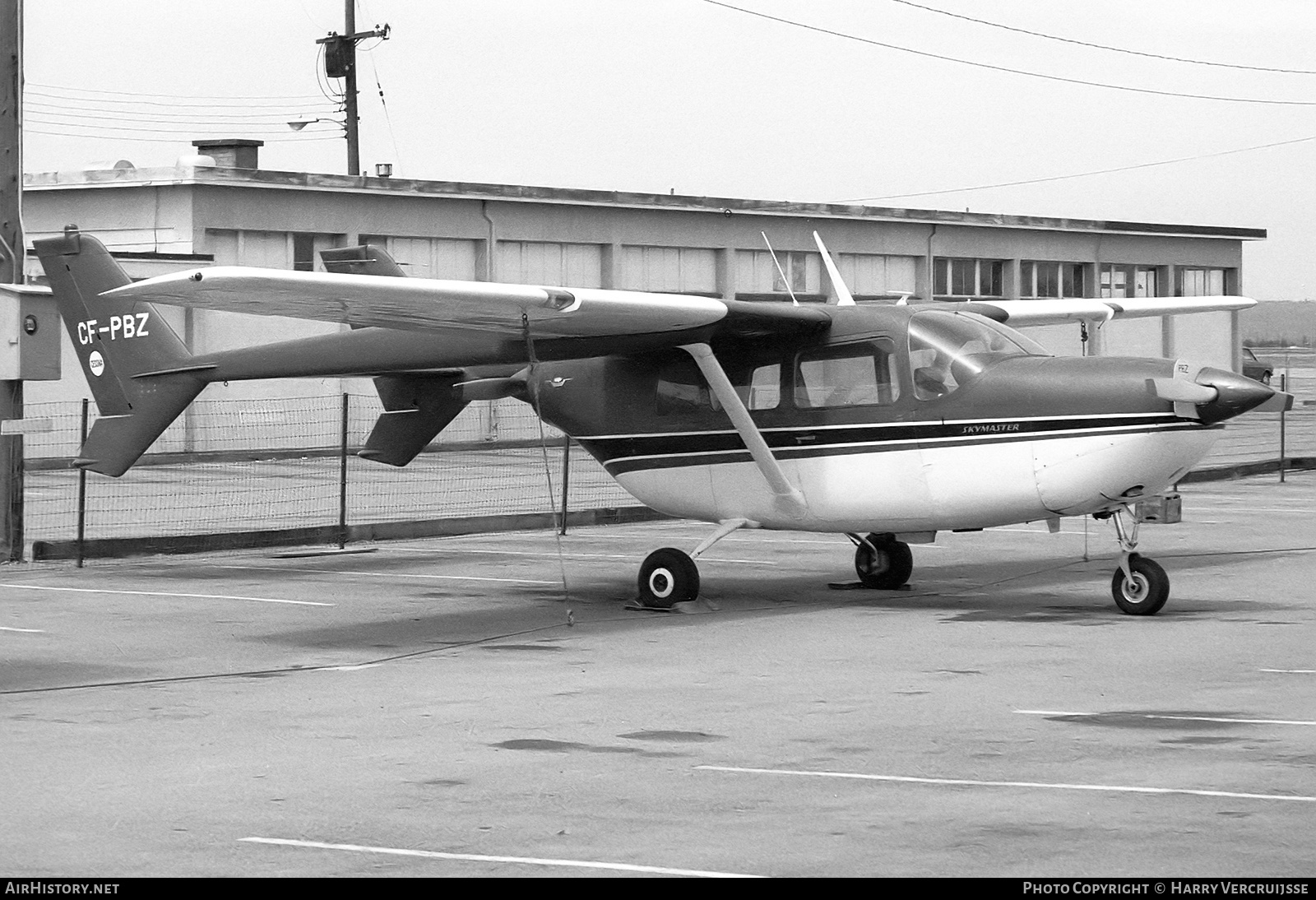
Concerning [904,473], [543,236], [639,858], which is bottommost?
[639,858]

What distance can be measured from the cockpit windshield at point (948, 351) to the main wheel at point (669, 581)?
2.15m

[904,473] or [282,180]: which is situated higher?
[282,180]

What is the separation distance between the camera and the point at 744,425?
46.3ft

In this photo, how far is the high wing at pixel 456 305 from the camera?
36.2 ft

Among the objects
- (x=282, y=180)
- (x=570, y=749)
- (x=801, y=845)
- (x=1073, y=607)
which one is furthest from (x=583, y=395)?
(x=282, y=180)

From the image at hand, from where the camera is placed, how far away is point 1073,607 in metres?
13.7

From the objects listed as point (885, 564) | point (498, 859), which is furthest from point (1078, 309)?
point (498, 859)

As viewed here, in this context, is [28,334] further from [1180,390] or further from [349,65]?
[349,65]

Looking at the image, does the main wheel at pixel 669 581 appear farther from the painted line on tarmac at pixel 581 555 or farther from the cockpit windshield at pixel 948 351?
the painted line on tarmac at pixel 581 555

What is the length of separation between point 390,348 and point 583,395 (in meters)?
1.57

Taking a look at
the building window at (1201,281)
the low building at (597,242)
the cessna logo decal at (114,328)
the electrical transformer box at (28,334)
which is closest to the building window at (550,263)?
the low building at (597,242)

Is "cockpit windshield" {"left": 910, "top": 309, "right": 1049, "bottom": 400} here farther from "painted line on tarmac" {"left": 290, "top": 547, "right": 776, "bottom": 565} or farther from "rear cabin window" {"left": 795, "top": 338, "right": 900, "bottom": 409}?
"painted line on tarmac" {"left": 290, "top": 547, "right": 776, "bottom": 565}

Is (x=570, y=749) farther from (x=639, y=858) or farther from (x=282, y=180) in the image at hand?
(x=282, y=180)

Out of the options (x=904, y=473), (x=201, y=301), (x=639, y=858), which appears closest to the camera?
(x=639, y=858)
